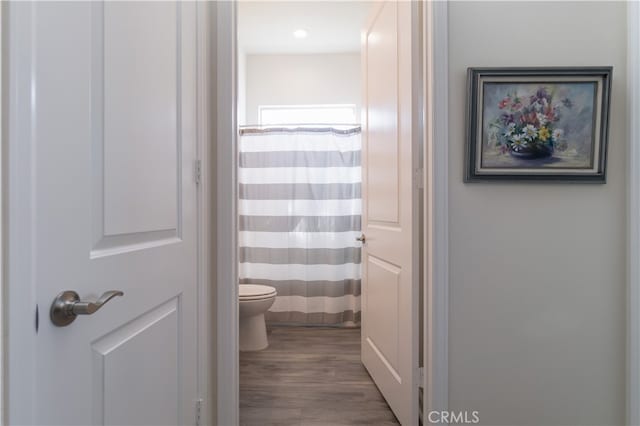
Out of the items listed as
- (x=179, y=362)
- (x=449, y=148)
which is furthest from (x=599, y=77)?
(x=179, y=362)

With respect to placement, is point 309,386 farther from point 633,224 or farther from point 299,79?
point 299,79

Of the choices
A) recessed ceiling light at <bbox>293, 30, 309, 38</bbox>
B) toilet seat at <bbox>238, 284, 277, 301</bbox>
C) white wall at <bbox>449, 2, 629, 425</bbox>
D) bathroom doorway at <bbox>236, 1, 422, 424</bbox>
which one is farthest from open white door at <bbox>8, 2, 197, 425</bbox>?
recessed ceiling light at <bbox>293, 30, 309, 38</bbox>

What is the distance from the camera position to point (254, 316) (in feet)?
8.23

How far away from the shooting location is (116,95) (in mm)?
782

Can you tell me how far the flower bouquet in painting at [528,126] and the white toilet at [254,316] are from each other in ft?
5.56

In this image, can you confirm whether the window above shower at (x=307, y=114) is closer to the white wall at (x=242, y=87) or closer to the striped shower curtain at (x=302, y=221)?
the white wall at (x=242, y=87)

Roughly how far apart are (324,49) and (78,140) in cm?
311

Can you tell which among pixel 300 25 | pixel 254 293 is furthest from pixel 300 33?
pixel 254 293

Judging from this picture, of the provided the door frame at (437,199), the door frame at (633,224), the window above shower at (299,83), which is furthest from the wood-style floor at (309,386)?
the window above shower at (299,83)

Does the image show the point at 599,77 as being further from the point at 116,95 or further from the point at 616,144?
the point at 116,95

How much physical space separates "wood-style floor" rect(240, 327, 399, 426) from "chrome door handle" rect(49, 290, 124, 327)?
1.32 meters

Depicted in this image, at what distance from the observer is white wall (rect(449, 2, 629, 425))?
1.40 meters

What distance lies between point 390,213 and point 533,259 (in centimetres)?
64

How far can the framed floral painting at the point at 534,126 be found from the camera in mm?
1377
